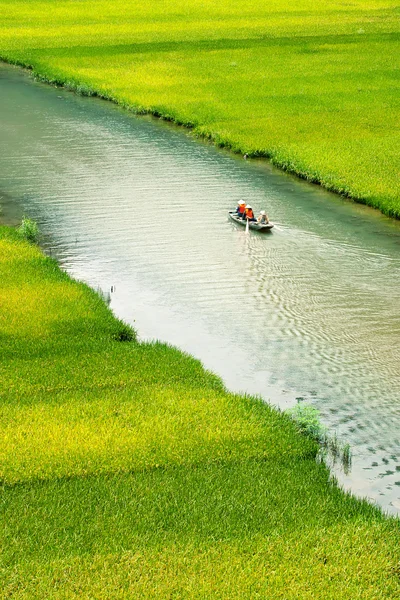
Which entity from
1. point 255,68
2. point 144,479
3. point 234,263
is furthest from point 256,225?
point 255,68

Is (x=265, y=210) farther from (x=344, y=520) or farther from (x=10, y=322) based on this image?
(x=344, y=520)

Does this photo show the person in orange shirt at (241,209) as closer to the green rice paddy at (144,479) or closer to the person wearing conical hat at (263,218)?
the person wearing conical hat at (263,218)

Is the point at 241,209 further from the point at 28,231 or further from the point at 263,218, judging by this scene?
the point at 28,231

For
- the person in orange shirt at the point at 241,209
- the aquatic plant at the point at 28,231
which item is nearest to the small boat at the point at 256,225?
the person in orange shirt at the point at 241,209

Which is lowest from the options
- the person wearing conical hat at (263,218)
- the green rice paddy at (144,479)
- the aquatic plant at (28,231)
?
the aquatic plant at (28,231)

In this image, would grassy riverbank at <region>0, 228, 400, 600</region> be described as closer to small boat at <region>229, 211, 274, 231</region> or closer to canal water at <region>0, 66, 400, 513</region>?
canal water at <region>0, 66, 400, 513</region>

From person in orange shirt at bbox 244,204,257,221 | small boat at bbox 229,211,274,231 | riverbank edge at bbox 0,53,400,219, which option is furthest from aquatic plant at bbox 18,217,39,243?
riverbank edge at bbox 0,53,400,219
